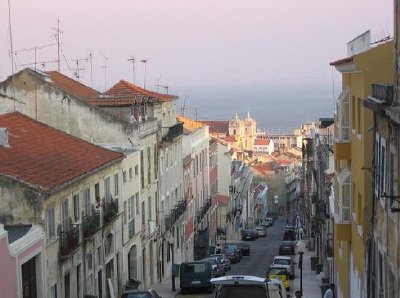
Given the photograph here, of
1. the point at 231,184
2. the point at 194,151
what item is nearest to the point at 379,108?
the point at 194,151

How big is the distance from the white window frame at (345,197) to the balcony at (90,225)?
8.90m

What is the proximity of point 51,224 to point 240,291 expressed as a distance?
30.4ft

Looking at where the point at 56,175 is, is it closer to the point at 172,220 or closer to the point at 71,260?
the point at 71,260

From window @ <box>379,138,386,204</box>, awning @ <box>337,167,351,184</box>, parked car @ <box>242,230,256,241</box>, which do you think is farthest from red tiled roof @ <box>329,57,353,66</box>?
parked car @ <box>242,230,256,241</box>

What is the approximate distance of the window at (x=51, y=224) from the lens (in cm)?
2570

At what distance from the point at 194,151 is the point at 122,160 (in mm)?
25203

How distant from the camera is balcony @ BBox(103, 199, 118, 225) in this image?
32781 millimetres

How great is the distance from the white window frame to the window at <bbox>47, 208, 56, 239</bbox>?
9.20m

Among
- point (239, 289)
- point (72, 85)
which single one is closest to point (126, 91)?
point (72, 85)

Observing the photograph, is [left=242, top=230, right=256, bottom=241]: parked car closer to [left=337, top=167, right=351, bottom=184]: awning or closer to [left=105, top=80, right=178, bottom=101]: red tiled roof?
[left=105, top=80, right=178, bottom=101]: red tiled roof

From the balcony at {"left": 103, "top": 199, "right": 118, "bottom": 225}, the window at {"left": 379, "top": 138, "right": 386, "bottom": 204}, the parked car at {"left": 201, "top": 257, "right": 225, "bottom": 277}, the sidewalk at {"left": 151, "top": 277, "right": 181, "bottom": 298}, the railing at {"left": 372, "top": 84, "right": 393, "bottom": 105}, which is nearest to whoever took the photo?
the railing at {"left": 372, "top": 84, "right": 393, "bottom": 105}

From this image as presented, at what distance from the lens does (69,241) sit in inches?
1086

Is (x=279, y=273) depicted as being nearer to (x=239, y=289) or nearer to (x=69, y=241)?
(x=69, y=241)

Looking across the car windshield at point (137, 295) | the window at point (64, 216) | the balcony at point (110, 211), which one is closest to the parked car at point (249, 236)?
the balcony at point (110, 211)
